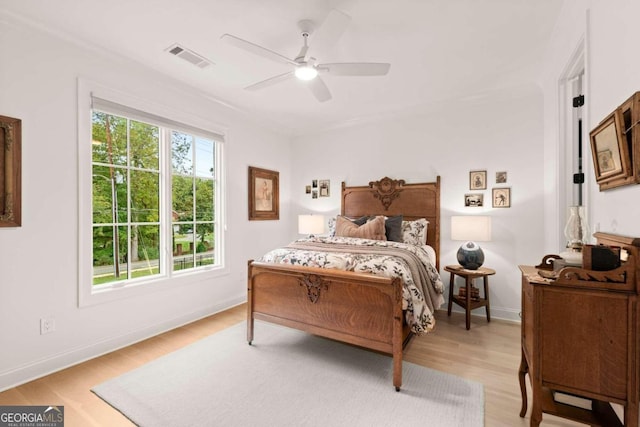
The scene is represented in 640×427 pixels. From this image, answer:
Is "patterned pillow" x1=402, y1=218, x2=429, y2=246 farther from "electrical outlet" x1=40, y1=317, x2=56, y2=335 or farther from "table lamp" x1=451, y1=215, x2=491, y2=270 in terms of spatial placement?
"electrical outlet" x1=40, y1=317, x2=56, y2=335

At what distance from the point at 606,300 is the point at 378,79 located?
2719 millimetres

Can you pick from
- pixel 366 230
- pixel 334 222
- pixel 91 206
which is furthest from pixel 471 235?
pixel 91 206

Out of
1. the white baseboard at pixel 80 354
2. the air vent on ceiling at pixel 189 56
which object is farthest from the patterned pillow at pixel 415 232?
the air vent on ceiling at pixel 189 56

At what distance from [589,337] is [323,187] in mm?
3844

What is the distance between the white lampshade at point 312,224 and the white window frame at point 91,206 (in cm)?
142

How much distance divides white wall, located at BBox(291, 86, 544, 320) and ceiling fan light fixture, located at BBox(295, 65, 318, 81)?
2166 millimetres

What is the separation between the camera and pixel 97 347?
2.54 metres

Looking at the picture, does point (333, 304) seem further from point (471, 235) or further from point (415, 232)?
point (471, 235)

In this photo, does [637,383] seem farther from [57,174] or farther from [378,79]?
[57,174]

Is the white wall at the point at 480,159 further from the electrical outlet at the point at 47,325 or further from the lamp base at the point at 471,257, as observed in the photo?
the electrical outlet at the point at 47,325

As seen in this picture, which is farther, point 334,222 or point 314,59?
point 334,222

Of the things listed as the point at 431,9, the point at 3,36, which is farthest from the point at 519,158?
the point at 3,36

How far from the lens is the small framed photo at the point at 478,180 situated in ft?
11.5

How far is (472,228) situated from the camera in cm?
326
